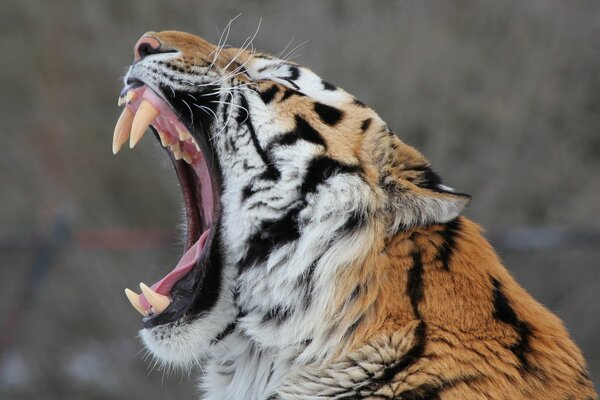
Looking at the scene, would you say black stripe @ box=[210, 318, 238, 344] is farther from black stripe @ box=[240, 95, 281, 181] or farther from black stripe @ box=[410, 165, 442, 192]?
black stripe @ box=[410, 165, 442, 192]

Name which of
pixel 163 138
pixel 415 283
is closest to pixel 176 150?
pixel 163 138

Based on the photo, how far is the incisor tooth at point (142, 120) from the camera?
7.98ft

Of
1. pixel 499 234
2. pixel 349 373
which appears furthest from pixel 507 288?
pixel 499 234

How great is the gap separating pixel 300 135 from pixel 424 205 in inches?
14.2

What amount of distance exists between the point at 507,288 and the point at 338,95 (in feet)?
2.14

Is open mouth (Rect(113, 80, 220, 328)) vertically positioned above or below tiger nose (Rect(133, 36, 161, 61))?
below

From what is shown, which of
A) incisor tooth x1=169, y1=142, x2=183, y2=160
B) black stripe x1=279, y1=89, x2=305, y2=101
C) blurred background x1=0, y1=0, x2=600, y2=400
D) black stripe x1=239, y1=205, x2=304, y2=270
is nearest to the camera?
black stripe x1=239, y1=205, x2=304, y2=270

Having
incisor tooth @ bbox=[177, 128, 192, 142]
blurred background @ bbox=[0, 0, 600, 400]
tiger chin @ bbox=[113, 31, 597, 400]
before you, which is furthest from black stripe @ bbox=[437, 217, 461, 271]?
blurred background @ bbox=[0, 0, 600, 400]

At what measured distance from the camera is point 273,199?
2398 mm

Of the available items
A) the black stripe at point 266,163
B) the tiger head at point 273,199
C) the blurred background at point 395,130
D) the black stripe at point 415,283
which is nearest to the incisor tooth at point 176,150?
the tiger head at point 273,199

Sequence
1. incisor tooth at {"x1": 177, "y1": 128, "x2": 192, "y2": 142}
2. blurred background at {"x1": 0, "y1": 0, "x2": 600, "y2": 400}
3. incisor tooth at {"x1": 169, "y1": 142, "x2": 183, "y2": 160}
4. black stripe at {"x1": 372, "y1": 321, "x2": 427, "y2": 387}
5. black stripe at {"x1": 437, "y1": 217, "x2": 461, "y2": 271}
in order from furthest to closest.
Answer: blurred background at {"x1": 0, "y1": 0, "x2": 600, "y2": 400} < incisor tooth at {"x1": 169, "y1": 142, "x2": 183, "y2": 160} < incisor tooth at {"x1": 177, "y1": 128, "x2": 192, "y2": 142} < black stripe at {"x1": 437, "y1": 217, "x2": 461, "y2": 271} < black stripe at {"x1": 372, "y1": 321, "x2": 427, "y2": 387}

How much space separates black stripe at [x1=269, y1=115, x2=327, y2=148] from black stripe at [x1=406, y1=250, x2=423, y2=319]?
1.23 ft

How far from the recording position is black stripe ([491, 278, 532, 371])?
86.2 inches

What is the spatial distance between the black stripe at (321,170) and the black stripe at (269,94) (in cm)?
23
